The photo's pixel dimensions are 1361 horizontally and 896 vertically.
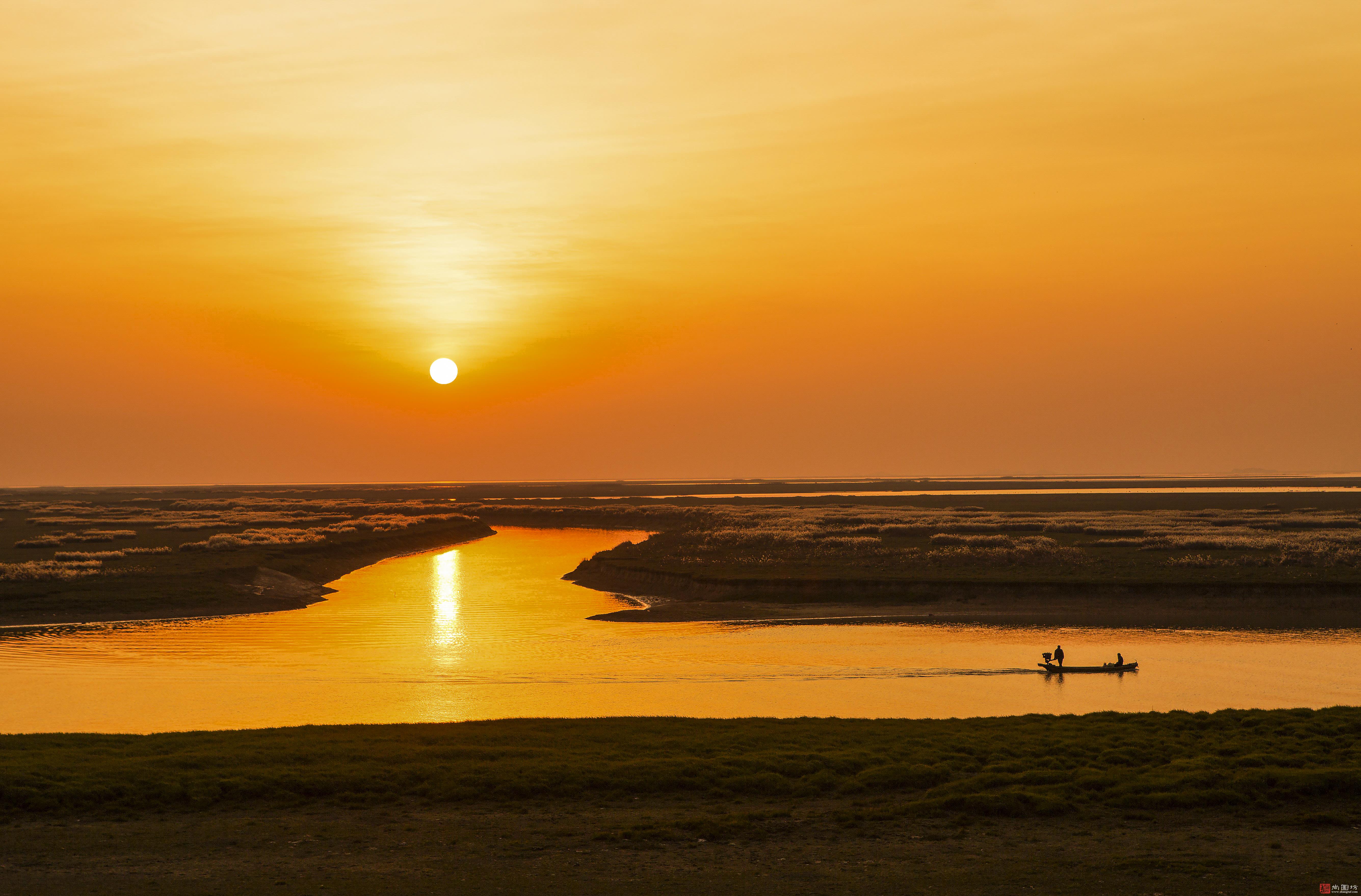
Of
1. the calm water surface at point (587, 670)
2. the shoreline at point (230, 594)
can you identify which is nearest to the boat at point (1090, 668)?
the calm water surface at point (587, 670)

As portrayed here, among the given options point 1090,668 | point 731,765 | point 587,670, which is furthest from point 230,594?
point 731,765

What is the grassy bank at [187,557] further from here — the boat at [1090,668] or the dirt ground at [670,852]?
the boat at [1090,668]

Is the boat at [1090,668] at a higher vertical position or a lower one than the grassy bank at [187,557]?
lower

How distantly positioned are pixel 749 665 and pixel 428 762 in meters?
18.2

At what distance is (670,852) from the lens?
1484 cm

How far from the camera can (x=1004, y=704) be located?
29.0 m

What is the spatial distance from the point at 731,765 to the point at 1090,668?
65.2 feet

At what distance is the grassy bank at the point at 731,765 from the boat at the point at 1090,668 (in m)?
10.9

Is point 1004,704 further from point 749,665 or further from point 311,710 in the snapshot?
point 311,710

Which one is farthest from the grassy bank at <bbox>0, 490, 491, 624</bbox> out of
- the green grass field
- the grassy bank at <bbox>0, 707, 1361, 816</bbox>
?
the green grass field

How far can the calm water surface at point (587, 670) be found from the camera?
93.7 ft

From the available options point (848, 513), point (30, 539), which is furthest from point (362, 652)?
point (848, 513)

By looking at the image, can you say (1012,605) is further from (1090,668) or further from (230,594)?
(230,594)

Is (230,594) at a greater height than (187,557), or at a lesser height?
lesser
